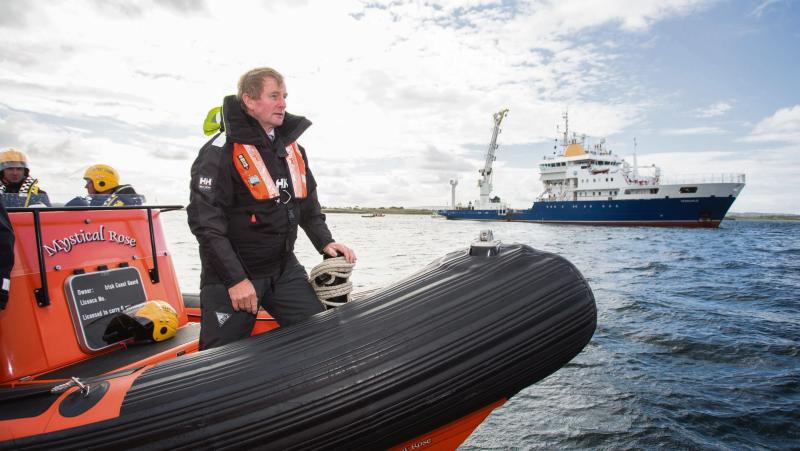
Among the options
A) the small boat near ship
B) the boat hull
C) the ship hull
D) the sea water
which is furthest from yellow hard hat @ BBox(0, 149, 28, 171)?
the ship hull

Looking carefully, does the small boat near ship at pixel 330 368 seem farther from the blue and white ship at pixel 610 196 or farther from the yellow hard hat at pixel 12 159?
the blue and white ship at pixel 610 196

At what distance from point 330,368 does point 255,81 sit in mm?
1211

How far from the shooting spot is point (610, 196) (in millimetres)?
38750

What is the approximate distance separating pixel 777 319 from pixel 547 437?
469cm

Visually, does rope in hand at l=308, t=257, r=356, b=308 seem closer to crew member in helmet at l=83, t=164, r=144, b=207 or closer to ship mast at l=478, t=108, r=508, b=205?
crew member in helmet at l=83, t=164, r=144, b=207

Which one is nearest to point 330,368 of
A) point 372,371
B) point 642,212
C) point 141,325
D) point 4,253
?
point 372,371

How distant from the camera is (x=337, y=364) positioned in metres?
1.60

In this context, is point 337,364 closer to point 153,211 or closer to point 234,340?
point 234,340

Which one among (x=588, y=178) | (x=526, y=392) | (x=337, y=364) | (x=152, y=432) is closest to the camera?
(x=152, y=432)

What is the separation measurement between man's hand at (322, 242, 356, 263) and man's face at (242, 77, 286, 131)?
0.65 metres

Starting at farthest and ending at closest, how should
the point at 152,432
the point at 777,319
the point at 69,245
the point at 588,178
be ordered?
1. the point at 588,178
2. the point at 777,319
3. the point at 69,245
4. the point at 152,432

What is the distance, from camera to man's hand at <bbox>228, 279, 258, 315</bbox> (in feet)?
5.95

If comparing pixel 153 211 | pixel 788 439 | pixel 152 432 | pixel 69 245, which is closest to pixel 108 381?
pixel 152 432

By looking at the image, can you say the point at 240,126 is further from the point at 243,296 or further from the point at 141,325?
the point at 141,325
